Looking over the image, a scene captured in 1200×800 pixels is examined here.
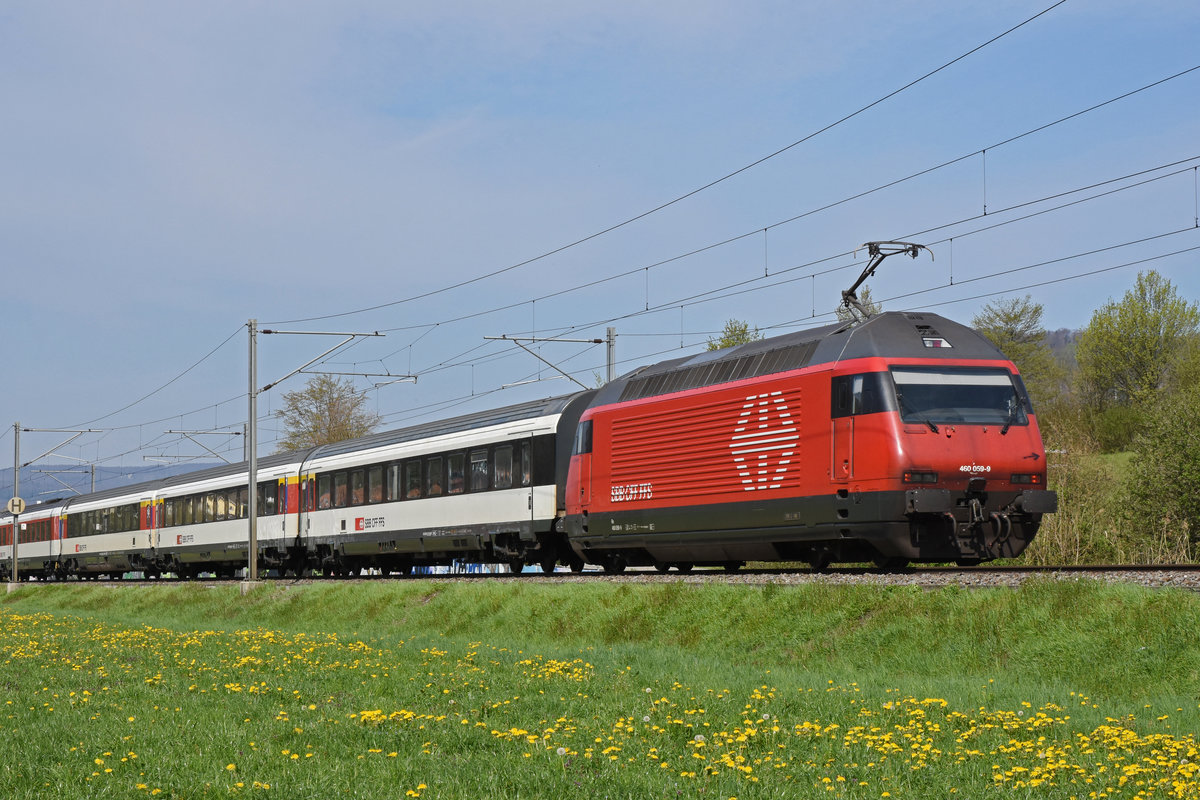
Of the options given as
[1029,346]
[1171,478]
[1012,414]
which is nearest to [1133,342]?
[1029,346]

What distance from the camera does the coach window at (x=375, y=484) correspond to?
34875 millimetres

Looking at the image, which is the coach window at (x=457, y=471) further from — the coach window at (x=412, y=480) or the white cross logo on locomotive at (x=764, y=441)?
the white cross logo on locomotive at (x=764, y=441)

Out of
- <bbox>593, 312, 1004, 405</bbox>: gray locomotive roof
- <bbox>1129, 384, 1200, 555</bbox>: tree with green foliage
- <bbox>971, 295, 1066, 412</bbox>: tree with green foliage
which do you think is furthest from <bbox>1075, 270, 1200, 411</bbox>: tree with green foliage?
<bbox>593, 312, 1004, 405</bbox>: gray locomotive roof

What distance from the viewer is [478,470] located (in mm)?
30812

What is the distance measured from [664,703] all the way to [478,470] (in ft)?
65.1

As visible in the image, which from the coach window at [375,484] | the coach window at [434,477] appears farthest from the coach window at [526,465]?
the coach window at [375,484]

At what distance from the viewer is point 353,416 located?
258ft

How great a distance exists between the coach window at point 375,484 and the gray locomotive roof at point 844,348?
45.1 feet

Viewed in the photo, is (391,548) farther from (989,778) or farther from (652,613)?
(989,778)

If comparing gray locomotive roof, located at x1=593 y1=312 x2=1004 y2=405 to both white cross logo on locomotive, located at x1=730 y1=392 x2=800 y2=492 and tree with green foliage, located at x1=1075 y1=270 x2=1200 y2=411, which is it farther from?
tree with green foliage, located at x1=1075 y1=270 x2=1200 y2=411

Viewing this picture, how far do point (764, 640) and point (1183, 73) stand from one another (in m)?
9.85

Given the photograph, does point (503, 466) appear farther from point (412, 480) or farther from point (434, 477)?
point (412, 480)

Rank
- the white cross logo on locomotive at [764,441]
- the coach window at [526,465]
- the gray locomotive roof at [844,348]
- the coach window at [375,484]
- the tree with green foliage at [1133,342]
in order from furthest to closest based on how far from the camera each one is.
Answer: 1. the tree with green foliage at [1133,342]
2. the coach window at [375,484]
3. the coach window at [526,465]
4. the white cross logo on locomotive at [764,441]
5. the gray locomotive roof at [844,348]

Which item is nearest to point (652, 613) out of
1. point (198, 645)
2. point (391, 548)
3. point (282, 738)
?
point (198, 645)
